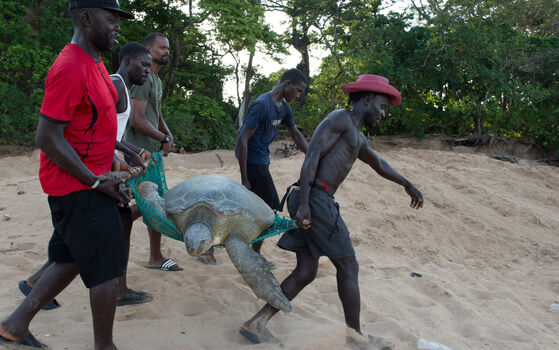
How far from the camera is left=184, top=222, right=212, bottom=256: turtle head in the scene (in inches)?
87.2

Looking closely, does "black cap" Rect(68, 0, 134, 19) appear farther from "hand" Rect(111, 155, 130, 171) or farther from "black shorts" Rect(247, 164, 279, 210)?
"black shorts" Rect(247, 164, 279, 210)

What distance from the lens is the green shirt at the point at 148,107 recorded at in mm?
3043

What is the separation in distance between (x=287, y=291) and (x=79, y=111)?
4.88ft

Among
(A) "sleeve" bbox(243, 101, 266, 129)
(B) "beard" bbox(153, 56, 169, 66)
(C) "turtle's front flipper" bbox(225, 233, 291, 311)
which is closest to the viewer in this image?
(C) "turtle's front flipper" bbox(225, 233, 291, 311)

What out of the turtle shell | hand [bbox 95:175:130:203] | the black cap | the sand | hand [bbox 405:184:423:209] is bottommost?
the sand

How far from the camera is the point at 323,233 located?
2.32m

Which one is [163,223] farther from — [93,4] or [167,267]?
[93,4]

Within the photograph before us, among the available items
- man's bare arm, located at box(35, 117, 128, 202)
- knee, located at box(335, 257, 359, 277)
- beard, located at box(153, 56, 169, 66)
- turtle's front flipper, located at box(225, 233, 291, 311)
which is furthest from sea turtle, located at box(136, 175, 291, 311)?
beard, located at box(153, 56, 169, 66)

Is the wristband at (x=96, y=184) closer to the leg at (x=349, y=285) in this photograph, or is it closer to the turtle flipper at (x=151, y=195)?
the turtle flipper at (x=151, y=195)

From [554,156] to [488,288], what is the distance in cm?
1069

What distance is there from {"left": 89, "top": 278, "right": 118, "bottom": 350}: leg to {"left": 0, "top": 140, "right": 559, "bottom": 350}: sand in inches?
11.0

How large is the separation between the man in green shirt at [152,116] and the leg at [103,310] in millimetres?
1462

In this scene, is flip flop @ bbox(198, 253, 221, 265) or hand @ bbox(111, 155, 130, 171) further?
flip flop @ bbox(198, 253, 221, 265)

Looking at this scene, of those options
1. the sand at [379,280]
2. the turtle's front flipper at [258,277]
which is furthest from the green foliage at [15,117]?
the turtle's front flipper at [258,277]
